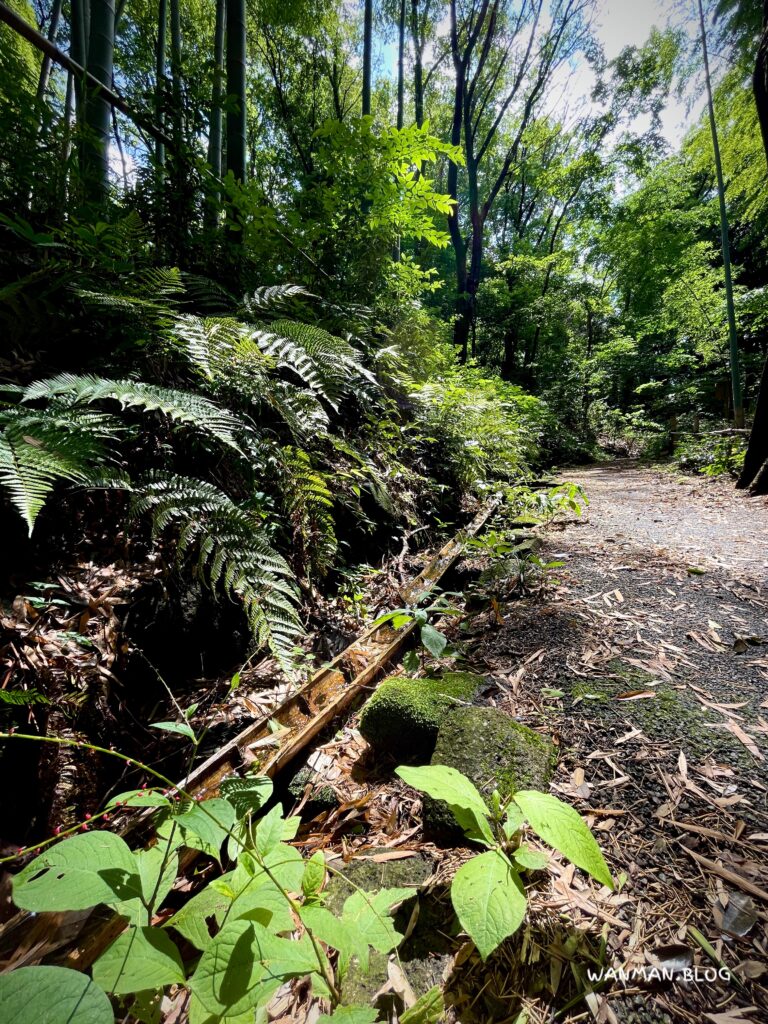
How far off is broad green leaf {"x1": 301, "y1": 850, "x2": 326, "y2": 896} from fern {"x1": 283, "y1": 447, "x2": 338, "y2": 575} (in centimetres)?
135

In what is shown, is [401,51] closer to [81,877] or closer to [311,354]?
[311,354]

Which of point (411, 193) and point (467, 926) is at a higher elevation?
point (411, 193)

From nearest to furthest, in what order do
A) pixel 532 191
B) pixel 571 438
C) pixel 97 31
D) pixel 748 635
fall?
pixel 748 635
pixel 97 31
pixel 571 438
pixel 532 191

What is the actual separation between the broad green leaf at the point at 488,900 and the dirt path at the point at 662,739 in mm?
186

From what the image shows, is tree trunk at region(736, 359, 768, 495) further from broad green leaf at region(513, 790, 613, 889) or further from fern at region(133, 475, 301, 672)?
fern at region(133, 475, 301, 672)

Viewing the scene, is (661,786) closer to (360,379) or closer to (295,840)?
(295,840)

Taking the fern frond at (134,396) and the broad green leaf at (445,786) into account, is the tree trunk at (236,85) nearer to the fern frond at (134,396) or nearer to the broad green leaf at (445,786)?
the fern frond at (134,396)

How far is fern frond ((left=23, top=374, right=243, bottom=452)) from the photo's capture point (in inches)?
56.7

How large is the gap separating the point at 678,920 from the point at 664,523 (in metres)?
3.75

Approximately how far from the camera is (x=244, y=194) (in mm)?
2957

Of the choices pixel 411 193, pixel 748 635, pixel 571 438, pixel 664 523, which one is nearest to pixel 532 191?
pixel 571 438

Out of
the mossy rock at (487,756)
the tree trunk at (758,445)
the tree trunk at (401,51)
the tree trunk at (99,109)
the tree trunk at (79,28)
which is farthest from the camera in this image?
the tree trunk at (401,51)

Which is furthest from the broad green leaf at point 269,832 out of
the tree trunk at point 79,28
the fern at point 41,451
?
the tree trunk at point 79,28

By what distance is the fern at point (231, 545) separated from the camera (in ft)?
4.87
